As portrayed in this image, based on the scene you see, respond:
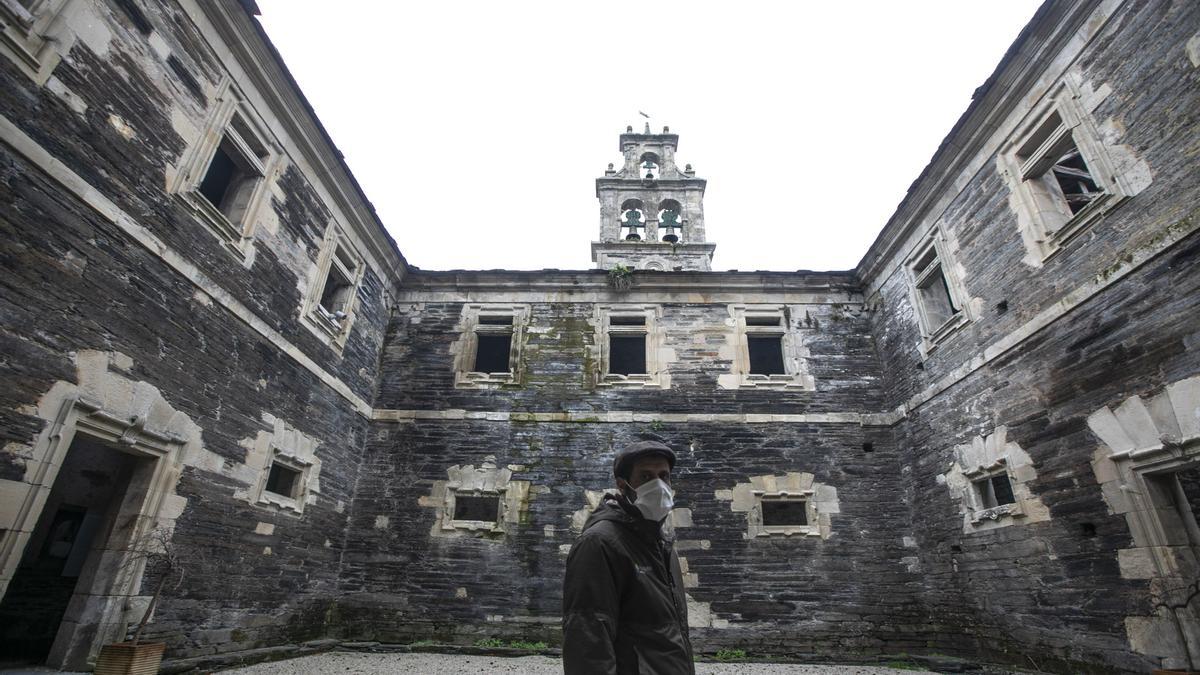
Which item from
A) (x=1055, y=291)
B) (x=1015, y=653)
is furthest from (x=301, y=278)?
(x=1015, y=653)

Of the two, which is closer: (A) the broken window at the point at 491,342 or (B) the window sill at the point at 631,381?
(B) the window sill at the point at 631,381

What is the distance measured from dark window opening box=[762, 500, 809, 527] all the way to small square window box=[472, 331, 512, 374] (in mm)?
5404

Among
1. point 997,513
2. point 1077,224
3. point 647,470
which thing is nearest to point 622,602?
point 647,470

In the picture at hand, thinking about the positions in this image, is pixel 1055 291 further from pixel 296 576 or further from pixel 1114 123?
pixel 296 576

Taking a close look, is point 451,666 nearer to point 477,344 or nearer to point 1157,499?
point 477,344

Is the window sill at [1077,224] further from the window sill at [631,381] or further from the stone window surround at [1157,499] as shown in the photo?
the window sill at [631,381]

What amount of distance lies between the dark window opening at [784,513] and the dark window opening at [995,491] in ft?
8.21

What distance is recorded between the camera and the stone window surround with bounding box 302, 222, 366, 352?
27.0ft

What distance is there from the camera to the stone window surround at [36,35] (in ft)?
13.5

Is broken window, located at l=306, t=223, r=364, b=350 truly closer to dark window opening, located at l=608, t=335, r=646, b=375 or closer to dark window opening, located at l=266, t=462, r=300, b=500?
dark window opening, located at l=266, t=462, r=300, b=500

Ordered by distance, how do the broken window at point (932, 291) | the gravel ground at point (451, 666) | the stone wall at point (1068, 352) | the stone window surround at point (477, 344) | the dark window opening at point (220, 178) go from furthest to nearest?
1. the stone window surround at point (477, 344)
2. the broken window at point (932, 291)
3. the dark window opening at point (220, 178)
4. the gravel ground at point (451, 666)
5. the stone wall at point (1068, 352)

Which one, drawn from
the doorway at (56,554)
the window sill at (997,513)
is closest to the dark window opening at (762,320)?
the window sill at (997,513)

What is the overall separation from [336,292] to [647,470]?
328 inches

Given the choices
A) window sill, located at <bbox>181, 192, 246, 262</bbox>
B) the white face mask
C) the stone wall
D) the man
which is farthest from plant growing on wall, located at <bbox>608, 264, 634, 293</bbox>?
the white face mask
